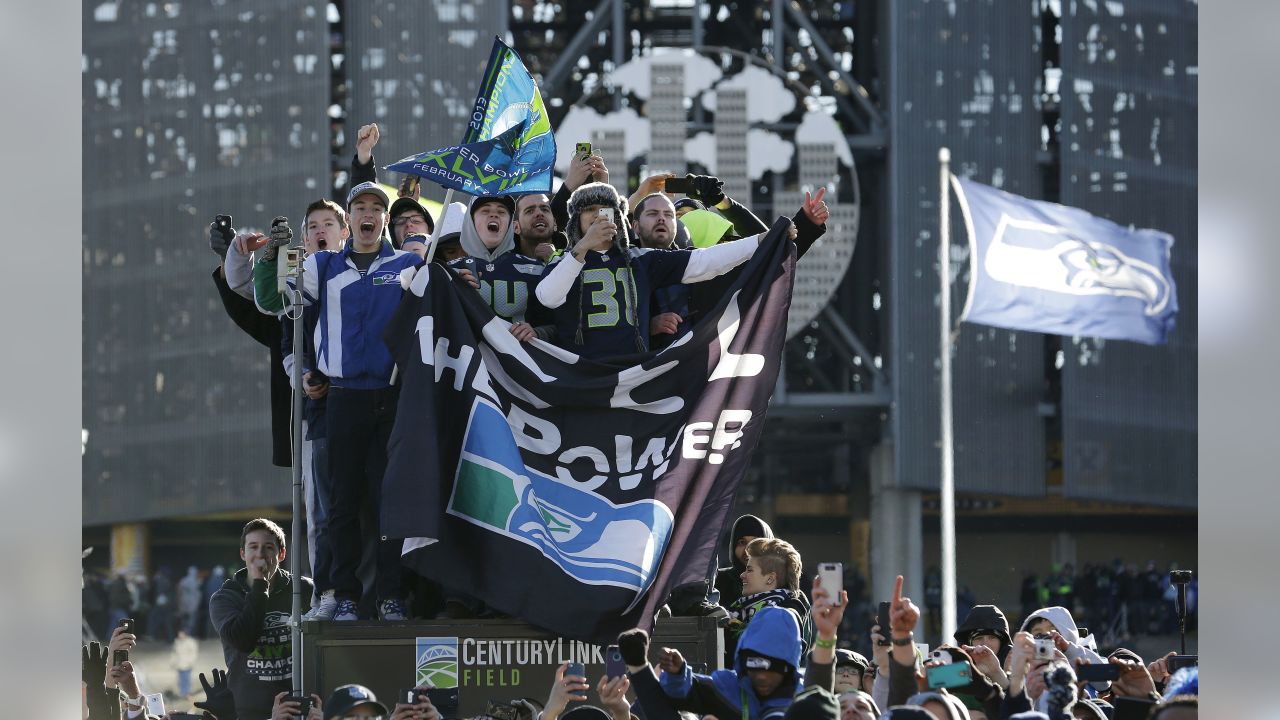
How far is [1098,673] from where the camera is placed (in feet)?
26.8

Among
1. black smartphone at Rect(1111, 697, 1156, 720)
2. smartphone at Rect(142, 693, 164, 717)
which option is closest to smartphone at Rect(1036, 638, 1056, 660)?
black smartphone at Rect(1111, 697, 1156, 720)

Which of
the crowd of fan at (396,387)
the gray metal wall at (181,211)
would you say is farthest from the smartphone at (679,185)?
the gray metal wall at (181,211)

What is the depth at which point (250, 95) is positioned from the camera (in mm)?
38438

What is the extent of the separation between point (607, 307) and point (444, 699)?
1960mm

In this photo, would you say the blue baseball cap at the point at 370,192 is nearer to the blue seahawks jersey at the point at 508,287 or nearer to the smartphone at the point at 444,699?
the blue seahawks jersey at the point at 508,287

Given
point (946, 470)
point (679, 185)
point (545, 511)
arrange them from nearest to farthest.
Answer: point (545, 511) → point (679, 185) → point (946, 470)

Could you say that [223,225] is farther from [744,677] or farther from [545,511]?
[744,677]

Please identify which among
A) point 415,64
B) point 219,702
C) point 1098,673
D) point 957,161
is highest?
point 415,64

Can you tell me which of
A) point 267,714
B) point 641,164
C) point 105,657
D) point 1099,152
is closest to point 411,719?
point 267,714

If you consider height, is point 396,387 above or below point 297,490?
above

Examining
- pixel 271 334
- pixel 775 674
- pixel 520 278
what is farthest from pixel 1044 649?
pixel 271 334

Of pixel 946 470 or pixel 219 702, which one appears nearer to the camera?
pixel 219 702

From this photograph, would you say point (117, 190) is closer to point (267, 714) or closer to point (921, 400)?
point (921, 400)
